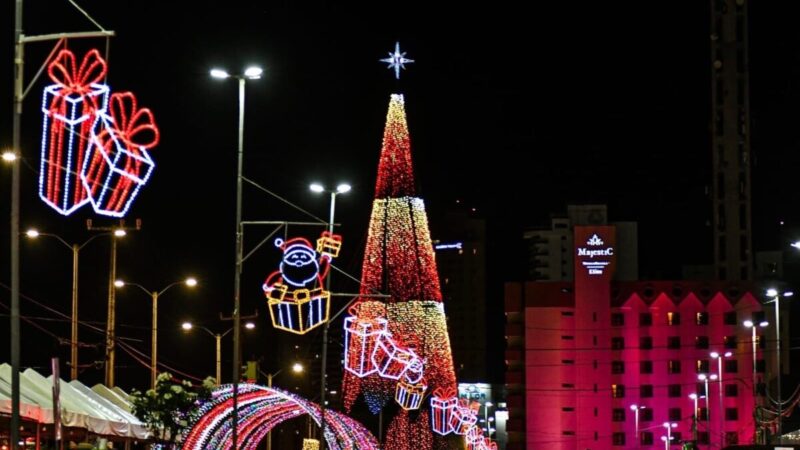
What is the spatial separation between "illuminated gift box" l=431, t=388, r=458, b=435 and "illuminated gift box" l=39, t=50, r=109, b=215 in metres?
61.0

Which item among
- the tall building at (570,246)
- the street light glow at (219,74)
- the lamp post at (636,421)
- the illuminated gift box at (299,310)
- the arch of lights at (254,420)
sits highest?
the tall building at (570,246)

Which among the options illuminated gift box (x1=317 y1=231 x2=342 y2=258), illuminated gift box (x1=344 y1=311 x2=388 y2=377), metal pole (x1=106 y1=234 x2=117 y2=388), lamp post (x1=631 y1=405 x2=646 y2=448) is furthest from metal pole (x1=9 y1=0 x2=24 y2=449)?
lamp post (x1=631 y1=405 x2=646 y2=448)

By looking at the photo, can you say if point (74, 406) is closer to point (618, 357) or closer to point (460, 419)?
point (460, 419)

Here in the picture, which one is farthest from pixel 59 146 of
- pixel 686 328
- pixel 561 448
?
pixel 686 328

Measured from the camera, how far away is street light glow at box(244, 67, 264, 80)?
120ft

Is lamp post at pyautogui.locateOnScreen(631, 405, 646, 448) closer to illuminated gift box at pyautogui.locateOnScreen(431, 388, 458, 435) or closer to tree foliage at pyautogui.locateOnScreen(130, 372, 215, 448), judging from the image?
illuminated gift box at pyautogui.locateOnScreen(431, 388, 458, 435)

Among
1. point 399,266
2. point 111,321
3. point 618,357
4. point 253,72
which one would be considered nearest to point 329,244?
point 111,321

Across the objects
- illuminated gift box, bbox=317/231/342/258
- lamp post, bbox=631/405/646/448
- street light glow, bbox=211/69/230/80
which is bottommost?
lamp post, bbox=631/405/646/448

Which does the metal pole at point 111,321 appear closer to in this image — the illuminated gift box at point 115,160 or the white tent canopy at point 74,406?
the white tent canopy at point 74,406

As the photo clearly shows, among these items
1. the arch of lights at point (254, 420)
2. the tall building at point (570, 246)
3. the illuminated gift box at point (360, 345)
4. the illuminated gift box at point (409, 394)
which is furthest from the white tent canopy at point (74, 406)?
the tall building at point (570, 246)

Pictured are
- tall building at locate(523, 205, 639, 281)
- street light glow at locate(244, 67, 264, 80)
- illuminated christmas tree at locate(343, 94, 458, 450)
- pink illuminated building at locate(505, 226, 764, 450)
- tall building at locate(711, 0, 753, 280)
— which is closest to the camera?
street light glow at locate(244, 67, 264, 80)

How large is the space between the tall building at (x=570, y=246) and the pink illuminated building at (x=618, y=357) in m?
7.11

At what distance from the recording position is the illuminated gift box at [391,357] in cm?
6606

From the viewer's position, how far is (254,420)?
54188mm
